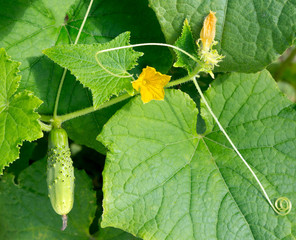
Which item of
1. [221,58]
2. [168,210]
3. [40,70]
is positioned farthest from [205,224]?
[40,70]

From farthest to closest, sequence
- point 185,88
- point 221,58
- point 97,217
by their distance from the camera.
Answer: point 97,217 < point 185,88 < point 221,58

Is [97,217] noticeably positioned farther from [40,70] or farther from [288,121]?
[288,121]

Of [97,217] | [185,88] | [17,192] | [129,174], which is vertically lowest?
[97,217]

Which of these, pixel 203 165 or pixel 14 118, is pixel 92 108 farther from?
pixel 203 165

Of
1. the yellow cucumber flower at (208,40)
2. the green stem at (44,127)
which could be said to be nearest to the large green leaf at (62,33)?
the green stem at (44,127)

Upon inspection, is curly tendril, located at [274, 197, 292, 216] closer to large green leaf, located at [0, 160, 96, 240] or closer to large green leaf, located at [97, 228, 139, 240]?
large green leaf, located at [97, 228, 139, 240]

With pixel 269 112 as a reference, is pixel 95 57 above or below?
above

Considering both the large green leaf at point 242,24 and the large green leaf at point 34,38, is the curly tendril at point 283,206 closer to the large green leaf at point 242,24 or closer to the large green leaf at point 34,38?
the large green leaf at point 242,24
